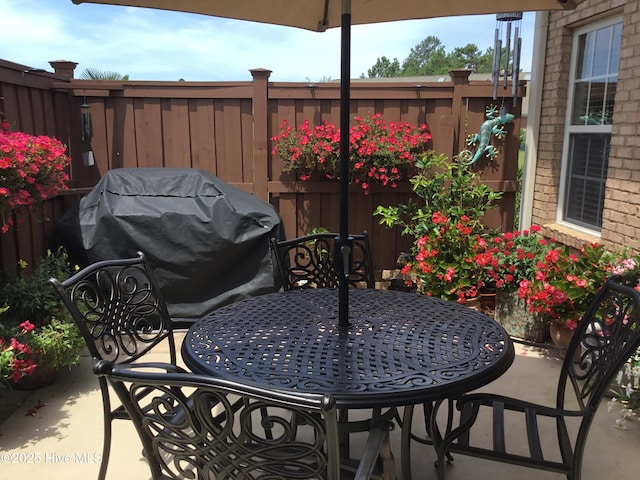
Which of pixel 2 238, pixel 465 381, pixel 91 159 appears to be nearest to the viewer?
pixel 465 381

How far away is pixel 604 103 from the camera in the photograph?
155 inches

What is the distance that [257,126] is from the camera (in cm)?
470

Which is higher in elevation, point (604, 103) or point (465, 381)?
point (604, 103)

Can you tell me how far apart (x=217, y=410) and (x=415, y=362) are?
4.29 feet

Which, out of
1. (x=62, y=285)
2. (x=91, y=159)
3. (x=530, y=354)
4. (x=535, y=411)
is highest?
(x=91, y=159)

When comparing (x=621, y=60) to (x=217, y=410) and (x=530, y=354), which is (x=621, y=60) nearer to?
(x=530, y=354)

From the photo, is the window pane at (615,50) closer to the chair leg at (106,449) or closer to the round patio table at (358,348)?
Result: the round patio table at (358,348)

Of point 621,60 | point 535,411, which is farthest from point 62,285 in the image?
point 621,60

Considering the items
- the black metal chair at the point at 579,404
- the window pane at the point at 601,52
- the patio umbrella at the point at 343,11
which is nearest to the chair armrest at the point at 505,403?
the black metal chair at the point at 579,404

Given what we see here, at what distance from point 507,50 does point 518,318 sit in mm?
2233

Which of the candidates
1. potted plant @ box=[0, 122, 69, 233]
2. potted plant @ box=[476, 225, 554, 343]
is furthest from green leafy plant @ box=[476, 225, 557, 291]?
potted plant @ box=[0, 122, 69, 233]

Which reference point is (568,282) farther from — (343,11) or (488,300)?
(343,11)

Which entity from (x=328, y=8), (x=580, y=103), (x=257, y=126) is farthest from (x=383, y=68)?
(x=328, y=8)

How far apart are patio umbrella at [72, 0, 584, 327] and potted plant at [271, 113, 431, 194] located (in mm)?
1829
